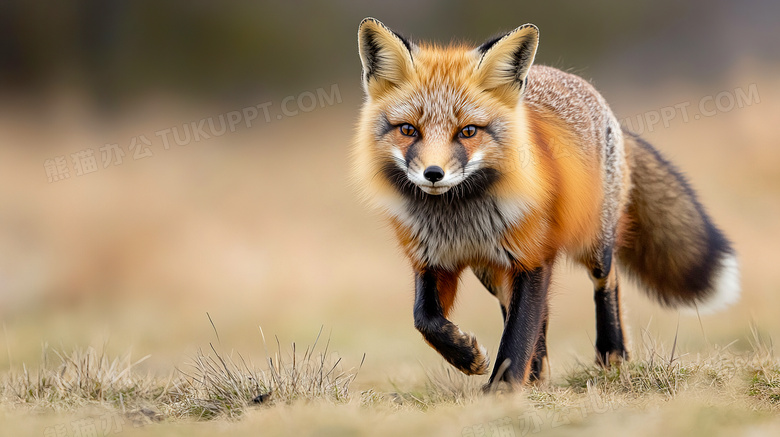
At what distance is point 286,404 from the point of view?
335 cm

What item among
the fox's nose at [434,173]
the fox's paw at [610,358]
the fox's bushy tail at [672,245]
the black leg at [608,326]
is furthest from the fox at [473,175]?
the fox's bushy tail at [672,245]

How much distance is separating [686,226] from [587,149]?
114 centimetres

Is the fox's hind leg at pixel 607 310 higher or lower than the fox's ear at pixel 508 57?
lower

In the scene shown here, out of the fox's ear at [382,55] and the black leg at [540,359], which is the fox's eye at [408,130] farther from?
the black leg at [540,359]

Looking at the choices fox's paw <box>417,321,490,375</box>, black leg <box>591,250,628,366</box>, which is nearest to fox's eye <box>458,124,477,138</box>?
fox's paw <box>417,321,490,375</box>

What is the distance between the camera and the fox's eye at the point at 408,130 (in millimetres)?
3443

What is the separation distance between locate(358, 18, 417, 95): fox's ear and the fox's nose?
0.67 metres

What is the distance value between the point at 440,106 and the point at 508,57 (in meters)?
0.45

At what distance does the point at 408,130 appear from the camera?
3.46m

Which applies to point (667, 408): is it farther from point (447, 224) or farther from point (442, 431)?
point (447, 224)

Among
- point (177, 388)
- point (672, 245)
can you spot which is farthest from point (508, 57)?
point (177, 388)

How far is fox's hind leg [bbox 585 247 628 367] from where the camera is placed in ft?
15.4

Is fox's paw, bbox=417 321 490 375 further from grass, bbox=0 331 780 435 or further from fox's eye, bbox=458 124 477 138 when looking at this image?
fox's eye, bbox=458 124 477 138

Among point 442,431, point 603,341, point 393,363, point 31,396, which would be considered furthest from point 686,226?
point 31,396
